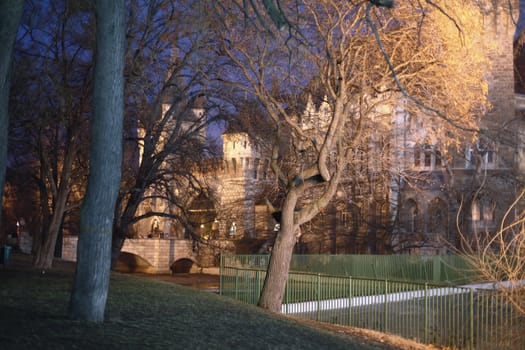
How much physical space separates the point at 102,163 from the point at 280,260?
816cm

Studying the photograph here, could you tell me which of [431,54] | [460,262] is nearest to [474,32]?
[431,54]

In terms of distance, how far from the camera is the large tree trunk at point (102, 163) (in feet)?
28.5

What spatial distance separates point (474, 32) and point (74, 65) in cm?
1335

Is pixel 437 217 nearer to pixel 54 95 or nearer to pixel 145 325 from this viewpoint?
pixel 54 95

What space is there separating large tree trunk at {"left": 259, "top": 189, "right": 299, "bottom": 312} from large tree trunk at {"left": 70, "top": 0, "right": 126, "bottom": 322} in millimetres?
7684

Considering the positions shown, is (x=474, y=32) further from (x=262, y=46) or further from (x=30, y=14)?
(x=30, y=14)

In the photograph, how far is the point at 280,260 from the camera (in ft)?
52.9

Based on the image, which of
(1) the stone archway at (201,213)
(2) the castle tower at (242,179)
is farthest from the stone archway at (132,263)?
(1) the stone archway at (201,213)

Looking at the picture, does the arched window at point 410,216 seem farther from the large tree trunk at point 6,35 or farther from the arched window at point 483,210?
the large tree trunk at point 6,35

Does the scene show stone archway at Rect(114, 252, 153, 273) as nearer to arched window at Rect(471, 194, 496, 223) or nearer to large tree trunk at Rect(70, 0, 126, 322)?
arched window at Rect(471, 194, 496, 223)

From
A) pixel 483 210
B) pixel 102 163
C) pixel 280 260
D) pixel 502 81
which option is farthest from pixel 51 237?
pixel 502 81

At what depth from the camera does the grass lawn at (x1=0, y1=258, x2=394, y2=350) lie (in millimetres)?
7359

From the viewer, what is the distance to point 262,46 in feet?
56.3

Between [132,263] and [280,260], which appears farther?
[132,263]
